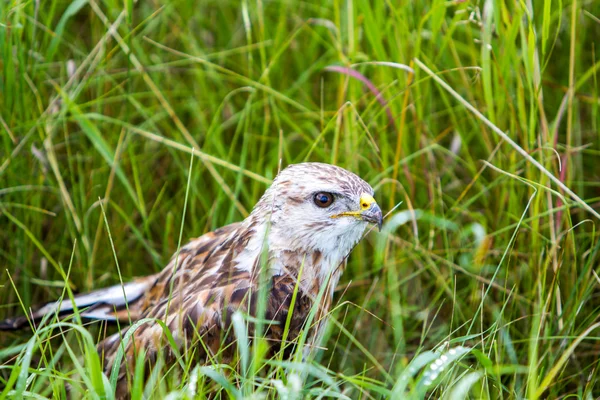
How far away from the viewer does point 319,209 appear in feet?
10.9

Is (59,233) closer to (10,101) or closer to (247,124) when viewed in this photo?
(10,101)

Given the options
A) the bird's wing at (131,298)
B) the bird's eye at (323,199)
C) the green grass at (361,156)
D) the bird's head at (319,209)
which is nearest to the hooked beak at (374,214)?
the bird's head at (319,209)

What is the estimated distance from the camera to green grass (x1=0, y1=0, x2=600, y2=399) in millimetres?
3660

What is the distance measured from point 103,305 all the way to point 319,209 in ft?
3.73

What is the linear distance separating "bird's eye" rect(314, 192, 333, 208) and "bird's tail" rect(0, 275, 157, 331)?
0.94m

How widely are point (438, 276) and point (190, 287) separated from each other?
114 cm

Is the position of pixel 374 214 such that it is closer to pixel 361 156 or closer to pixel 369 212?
pixel 369 212

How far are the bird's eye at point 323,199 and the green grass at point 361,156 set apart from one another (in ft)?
1.08

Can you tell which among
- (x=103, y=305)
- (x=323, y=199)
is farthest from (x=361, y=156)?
(x=103, y=305)

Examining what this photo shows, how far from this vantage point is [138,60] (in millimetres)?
4480

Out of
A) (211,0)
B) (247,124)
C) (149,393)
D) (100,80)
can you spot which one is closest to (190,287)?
(149,393)

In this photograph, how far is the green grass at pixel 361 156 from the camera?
3660mm

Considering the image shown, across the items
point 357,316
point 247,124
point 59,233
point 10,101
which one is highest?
point 10,101

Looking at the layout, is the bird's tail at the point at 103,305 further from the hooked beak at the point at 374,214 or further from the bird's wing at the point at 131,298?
the hooked beak at the point at 374,214
